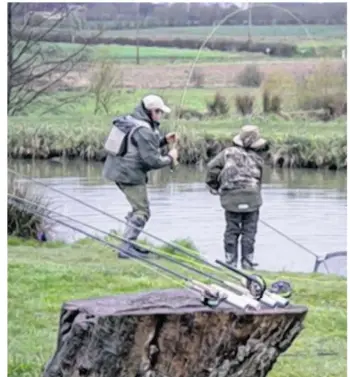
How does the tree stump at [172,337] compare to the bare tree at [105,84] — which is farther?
the bare tree at [105,84]

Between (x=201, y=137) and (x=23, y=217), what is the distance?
4.86ft

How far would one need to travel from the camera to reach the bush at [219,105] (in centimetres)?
584

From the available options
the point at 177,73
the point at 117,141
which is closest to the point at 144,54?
the point at 177,73

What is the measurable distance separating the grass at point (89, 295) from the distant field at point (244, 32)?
0.93 metres

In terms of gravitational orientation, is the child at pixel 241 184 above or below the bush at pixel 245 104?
below

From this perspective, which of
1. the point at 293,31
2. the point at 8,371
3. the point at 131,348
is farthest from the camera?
the point at 293,31

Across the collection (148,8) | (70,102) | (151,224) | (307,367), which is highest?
(148,8)

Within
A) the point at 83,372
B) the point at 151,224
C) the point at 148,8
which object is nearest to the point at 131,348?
the point at 83,372

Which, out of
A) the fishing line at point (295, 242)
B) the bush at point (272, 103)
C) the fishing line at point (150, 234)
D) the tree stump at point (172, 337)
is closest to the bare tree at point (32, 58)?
the fishing line at point (150, 234)

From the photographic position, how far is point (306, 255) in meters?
5.90

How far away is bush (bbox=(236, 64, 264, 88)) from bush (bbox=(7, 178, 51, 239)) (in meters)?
1.10

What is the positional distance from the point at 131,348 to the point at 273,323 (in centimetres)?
42

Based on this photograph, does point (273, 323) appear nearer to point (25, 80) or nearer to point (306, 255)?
point (306, 255)

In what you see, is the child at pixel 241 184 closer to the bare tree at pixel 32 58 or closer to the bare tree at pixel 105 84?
the bare tree at pixel 105 84
